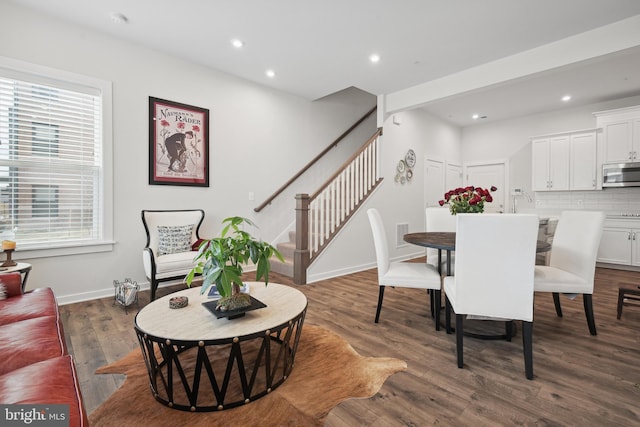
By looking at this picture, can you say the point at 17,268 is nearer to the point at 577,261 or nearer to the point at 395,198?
the point at 577,261

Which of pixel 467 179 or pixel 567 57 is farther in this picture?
pixel 467 179

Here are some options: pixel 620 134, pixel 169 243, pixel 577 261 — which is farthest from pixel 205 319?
pixel 620 134

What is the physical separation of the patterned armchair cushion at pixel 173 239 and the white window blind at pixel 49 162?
0.64m

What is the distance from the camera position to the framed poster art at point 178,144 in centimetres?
372

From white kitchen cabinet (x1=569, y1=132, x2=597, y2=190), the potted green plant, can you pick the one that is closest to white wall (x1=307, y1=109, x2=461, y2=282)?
white kitchen cabinet (x1=569, y1=132, x2=597, y2=190)

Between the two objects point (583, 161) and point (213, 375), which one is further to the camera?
point (583, 161)

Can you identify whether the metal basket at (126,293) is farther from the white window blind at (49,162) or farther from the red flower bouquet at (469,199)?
the red flower bouquet at (469,199)

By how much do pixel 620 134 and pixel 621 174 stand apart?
0.65 metres

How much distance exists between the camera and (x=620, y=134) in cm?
500

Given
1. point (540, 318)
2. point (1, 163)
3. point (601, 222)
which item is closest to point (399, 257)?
point (540, 318)

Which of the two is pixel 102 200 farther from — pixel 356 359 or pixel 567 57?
pixel 567 57

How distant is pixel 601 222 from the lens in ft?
7.79

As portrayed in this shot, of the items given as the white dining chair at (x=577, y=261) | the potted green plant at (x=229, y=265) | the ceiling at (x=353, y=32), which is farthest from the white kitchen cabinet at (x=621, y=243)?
the potted green plant at (x=229, y=265)

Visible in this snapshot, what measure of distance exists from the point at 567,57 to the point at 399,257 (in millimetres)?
3649
